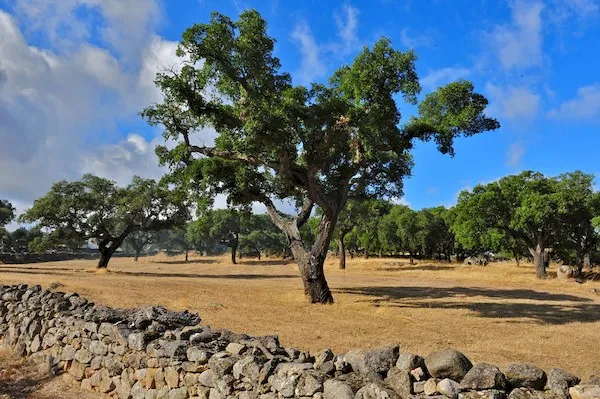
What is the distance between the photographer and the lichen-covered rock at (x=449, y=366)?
482 cm

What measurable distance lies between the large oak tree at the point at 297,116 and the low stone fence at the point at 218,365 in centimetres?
821

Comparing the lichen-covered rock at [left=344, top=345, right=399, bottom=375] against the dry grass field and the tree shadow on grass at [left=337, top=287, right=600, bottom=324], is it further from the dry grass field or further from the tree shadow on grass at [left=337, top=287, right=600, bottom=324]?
the tree shadow on grass at [left=337, top=287, right=600, bottom=324]

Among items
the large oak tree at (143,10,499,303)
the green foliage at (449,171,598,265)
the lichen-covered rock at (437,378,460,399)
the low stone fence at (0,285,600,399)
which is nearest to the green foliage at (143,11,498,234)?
the large oak tree at (143,10,499,303)

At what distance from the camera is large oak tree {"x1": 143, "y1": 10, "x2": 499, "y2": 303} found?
16.0 metres

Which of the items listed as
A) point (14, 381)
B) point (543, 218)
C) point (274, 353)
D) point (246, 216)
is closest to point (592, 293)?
point (543, 218)

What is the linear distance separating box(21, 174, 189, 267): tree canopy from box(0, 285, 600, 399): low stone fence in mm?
26811

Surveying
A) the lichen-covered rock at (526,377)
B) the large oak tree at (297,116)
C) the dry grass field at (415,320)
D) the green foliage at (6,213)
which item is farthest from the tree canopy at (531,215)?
the green foliage at (6,213)

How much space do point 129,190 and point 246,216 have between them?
61.2ft

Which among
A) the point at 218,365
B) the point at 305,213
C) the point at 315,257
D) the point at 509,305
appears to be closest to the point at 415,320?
the point at 315,257

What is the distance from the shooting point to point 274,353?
A: 6363 mm

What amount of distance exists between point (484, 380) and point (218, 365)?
3345 mm

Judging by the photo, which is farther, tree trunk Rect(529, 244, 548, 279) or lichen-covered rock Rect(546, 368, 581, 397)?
tree trunk Rect(529, 244, 548, 279)

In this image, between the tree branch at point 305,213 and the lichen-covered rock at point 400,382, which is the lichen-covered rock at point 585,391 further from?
the tree branch at point 305,213

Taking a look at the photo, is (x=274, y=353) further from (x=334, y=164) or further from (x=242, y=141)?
(x=334, y=164)
